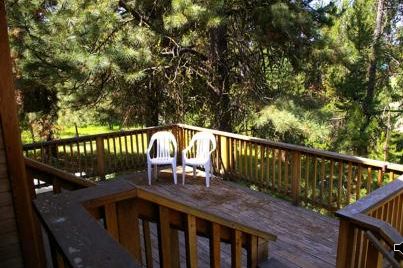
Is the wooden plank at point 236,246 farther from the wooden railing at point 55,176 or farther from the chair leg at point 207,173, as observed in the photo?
the chair leg at point 207,173

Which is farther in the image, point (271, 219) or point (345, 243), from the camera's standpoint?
point (271, 219)

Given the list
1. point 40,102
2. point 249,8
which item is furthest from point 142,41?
point 40,102

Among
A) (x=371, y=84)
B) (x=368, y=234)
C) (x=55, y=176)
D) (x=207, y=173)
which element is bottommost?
(x=207, y=173)

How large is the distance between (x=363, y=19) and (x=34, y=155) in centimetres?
1014

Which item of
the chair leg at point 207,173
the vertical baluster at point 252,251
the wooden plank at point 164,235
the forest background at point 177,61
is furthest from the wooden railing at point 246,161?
the wooden plank at point 164,235

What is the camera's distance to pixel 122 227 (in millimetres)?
1396

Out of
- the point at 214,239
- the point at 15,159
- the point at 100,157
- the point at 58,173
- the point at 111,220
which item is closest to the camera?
the point at 111,220

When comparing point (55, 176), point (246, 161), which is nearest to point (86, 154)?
point (246, 161)

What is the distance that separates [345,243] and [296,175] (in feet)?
7.44

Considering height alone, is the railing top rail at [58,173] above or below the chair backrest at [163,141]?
above

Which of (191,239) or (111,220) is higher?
(111,220)

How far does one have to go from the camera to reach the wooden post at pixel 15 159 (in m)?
1.84

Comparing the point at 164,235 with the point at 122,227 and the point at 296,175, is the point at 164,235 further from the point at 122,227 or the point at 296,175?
the point at 296,175

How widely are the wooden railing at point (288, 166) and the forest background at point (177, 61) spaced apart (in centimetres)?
107
